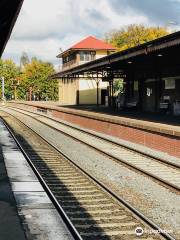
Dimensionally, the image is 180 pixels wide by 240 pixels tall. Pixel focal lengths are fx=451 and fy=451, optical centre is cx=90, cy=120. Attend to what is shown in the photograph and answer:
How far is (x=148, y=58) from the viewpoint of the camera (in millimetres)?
31000

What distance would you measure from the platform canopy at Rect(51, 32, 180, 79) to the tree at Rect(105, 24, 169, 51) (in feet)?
170

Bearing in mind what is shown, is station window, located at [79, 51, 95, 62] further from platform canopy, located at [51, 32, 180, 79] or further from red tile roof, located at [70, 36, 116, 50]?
platform canopy, located at [51, 32, 180, 79]

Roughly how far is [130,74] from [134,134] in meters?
19.1

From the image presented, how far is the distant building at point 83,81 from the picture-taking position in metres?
67.9

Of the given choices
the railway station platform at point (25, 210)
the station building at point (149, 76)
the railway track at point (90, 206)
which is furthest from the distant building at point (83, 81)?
the railway station platform at point (25, 210)

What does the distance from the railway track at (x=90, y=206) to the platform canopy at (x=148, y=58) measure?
795 cm

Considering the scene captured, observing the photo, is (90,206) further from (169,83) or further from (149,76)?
(149,76)

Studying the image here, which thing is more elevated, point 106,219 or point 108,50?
point 108,50

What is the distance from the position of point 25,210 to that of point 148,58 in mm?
23663

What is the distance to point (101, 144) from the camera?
21.1 meters

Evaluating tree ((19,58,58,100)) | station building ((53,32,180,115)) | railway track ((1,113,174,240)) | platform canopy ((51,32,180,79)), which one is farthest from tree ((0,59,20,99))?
railway track ((1,113,174,240))

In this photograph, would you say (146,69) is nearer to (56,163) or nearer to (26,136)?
(26,136)

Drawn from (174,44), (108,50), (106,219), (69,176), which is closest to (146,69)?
(174,44)

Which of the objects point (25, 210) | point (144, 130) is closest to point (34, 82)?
point (144, 130)
